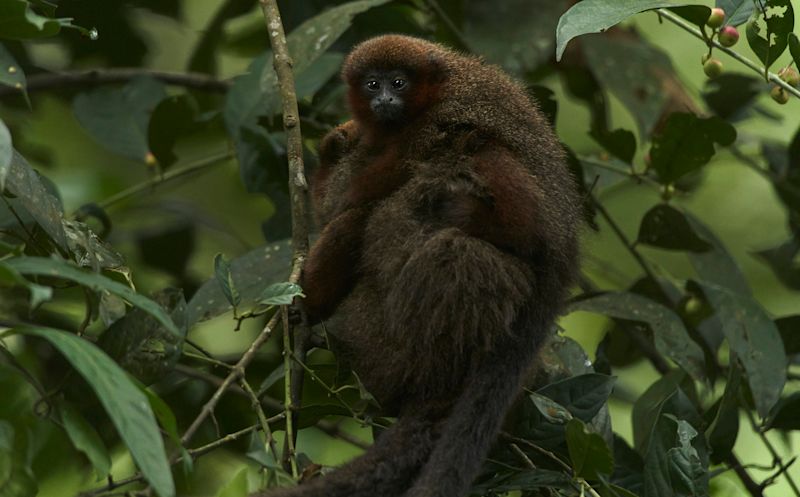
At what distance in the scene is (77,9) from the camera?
3.56 meters

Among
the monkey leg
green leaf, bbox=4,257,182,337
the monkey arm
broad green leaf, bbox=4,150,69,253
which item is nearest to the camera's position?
green leaf, bbox=4,257,182,337

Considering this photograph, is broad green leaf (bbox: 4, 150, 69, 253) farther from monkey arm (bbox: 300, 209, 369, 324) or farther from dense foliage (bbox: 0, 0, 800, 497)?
monkey arm (bbox: 300, 209, 369, 324)

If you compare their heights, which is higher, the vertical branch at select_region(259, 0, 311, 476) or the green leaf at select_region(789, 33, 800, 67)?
the green leaf at select_region(789, 33, 800, 67)

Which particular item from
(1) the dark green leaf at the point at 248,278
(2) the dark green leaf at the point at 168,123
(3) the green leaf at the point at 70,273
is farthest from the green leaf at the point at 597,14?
(2) the dark green leaf at the point at 168,123

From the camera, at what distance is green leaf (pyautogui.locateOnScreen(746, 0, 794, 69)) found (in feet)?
7.89

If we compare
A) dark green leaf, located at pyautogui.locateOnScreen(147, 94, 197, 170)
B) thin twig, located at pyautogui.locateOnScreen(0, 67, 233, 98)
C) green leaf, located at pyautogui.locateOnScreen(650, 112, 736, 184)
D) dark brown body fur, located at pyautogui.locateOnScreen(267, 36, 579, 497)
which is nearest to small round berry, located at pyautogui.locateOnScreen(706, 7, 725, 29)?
dark brown body fur, located at pyautogui.locateOnScreen(267, 36, 579, 497)

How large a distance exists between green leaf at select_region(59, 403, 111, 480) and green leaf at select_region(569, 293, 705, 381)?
151cm

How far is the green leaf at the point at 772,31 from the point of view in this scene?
2.41 metres

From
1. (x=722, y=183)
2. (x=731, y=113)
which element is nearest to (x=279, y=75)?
(x=731, y=113)

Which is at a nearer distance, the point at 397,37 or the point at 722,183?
the point at 397,37

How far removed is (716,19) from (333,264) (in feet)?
3.44

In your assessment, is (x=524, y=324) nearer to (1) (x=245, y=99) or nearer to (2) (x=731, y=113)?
(1) (x=245, y=99)

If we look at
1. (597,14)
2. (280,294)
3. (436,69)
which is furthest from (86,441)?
(436,69)

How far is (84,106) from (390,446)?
1998mm
